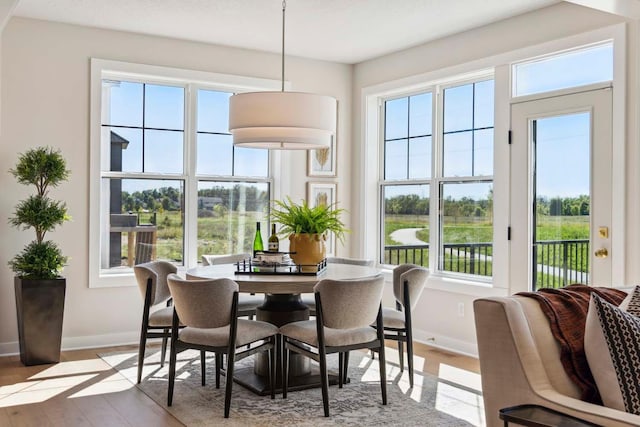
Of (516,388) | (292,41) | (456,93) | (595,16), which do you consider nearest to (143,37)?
(292,41)

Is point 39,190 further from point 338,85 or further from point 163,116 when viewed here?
point 338,85

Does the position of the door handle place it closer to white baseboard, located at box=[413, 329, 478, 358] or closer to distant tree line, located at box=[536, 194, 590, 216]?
distant tree line, located at box=[536, 194, 590, 216]

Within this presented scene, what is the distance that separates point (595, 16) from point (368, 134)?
9.09ft

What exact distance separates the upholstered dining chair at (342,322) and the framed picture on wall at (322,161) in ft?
9.97

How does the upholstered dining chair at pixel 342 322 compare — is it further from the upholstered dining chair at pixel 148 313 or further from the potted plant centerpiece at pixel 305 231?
the upholstered dining chair at pixel 148 313

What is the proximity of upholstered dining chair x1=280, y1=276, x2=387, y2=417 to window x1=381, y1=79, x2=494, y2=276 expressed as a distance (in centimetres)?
200

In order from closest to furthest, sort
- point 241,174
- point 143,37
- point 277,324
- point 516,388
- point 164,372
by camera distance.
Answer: point 516,388, point 277,324, point 164,372, point 143,37, point 241,174

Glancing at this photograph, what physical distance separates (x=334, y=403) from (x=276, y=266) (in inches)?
40.5

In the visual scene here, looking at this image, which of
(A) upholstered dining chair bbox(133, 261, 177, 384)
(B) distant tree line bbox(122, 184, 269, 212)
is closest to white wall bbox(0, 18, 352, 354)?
(B) distant tree line bbox(122, 184, 269, 212)

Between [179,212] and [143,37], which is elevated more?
[143,37]

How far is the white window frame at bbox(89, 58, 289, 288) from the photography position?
5.65 m

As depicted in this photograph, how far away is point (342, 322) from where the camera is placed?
3.80 metres

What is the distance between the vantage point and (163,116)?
6.10 m

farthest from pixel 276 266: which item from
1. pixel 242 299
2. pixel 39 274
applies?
pixel 39 274
